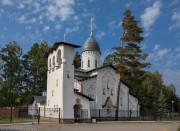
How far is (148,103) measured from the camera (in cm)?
6456

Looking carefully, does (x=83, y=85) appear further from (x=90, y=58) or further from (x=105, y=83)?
(x=90, y=58)

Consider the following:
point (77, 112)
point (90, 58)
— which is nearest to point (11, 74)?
point (90, 58)

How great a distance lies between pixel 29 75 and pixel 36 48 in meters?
5.99

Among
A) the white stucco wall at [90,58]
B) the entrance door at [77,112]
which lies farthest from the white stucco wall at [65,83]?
the white stucco wall at [90,58]

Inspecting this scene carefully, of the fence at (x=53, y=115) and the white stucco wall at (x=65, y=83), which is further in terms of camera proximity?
the fence at (x=53, y=115)

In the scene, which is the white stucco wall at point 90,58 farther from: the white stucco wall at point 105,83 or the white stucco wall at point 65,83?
the white stucco wall at point 65,83

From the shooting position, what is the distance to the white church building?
3416 cm

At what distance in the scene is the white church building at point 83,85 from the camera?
112 feet

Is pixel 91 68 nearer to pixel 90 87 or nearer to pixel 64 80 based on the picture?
pixel 90 87

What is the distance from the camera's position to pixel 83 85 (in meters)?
45.3

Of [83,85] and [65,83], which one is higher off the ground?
[83,85]

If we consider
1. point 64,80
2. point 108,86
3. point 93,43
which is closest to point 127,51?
point 108,86

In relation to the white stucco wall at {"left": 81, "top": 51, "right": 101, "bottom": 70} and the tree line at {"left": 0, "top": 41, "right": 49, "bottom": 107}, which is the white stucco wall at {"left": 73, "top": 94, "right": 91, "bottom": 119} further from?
the tree line at {"left": 0, "top": 41, "right": 49, "bottom": 107}

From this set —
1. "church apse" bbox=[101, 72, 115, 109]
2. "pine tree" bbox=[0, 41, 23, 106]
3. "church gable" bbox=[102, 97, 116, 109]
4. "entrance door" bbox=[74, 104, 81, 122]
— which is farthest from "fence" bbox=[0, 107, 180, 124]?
"pine tree" bbox=[0, 41, 23, 106]
